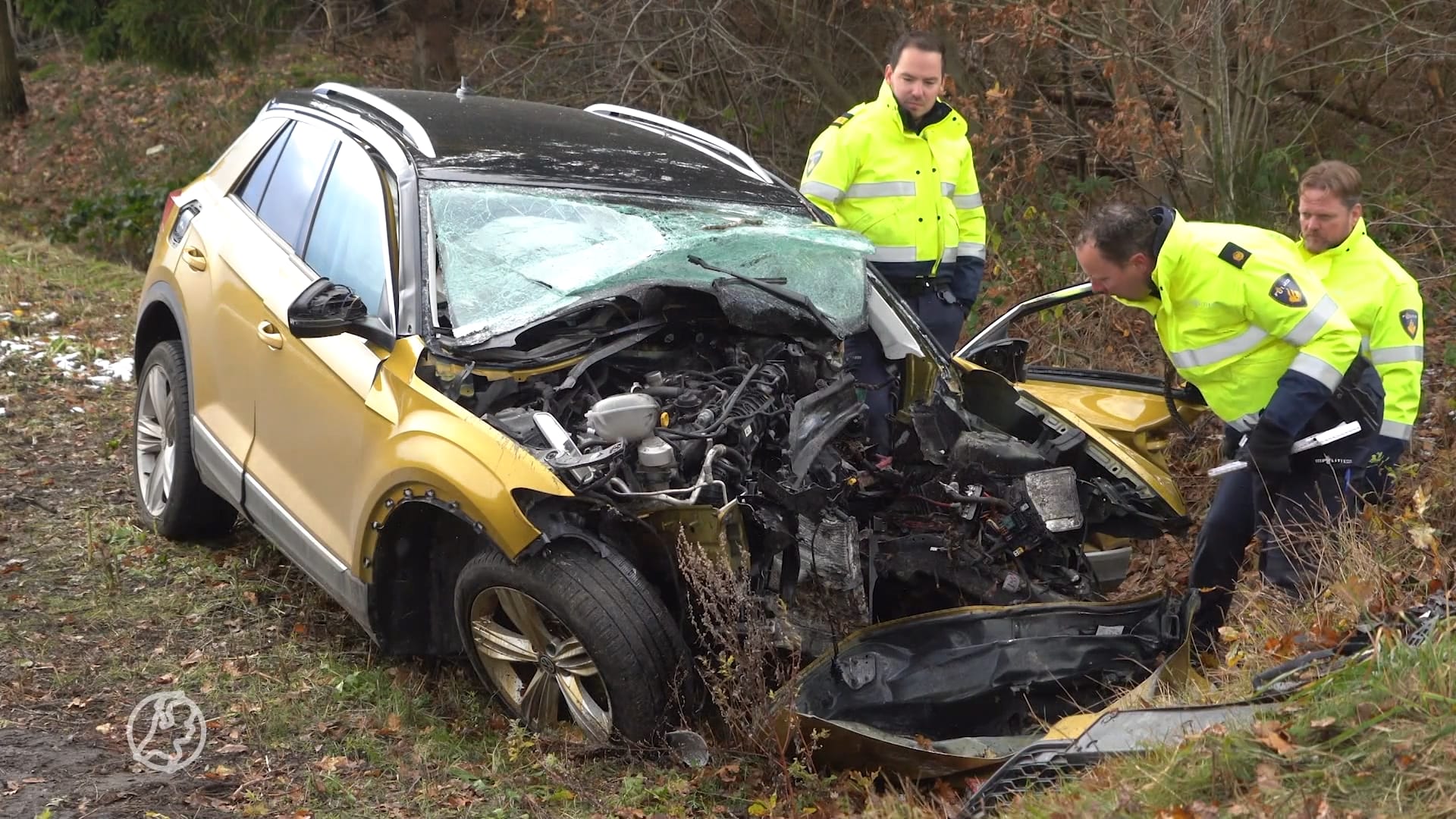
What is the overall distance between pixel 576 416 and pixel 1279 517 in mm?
2269

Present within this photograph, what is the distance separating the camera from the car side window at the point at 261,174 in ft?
17.7

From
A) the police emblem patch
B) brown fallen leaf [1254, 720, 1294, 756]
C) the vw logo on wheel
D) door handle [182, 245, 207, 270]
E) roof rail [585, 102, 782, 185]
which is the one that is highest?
roof rail [585, 102, 782, 185]

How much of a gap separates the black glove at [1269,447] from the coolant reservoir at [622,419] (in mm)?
1877

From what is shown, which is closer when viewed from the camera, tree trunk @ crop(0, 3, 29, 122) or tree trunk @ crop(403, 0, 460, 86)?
tree trunk @ crop(403, 0, 460, 86)

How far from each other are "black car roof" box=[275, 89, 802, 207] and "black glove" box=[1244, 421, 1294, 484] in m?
1.98

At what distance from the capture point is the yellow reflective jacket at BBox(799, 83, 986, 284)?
593 centimetres

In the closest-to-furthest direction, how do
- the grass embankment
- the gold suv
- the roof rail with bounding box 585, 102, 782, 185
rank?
the grass embankment
the gold suv
the roof rail with bounding box 585, 102, 782, 185

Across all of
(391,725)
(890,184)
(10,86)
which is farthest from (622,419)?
(10,86)

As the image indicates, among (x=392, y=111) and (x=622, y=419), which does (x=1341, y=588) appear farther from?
(x=392, y=111)

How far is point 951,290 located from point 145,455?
3.56m

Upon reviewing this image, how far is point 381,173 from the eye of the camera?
476 cm

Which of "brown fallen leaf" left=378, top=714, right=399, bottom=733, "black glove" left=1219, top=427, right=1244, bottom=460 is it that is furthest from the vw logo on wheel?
"black glove" left=1219, top=427, right=1244, bottom=460

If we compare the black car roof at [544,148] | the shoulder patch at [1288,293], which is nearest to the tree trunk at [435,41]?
the black car roof at [544,148]

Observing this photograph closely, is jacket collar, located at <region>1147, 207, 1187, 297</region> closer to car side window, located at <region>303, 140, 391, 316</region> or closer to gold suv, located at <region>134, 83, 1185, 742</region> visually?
gold suv, located at <region>134, 83, 1185, 742</region>
